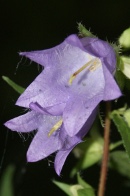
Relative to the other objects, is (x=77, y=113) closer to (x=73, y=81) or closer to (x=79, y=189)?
(x=73, y=81)

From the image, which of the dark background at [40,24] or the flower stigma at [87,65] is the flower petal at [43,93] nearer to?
the flower stigma at [87,65]

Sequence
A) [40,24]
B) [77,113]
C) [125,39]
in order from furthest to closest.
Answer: [40,24]
[125,39]
[77,113]

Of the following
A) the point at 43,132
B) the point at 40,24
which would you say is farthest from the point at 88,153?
the point at 40,24

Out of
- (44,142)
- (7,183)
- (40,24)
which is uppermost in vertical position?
(40,24)

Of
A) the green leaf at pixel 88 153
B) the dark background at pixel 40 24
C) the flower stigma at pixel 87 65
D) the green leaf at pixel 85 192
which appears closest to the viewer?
the flower stigma at pixel 87 65

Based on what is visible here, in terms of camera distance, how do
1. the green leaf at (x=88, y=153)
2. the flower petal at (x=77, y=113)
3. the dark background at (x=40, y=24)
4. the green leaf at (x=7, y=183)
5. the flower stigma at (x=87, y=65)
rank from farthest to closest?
the dark background at (x=40, y=24) < the green leaf at (x=7, y=183) < the green leaf at (x=88, y=153) < the flower stigma at (x=87, y=65) < the flower petal at (x=77, y=113)

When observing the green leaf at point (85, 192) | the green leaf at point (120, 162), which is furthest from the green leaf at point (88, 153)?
the green leaf at point (85, 192)

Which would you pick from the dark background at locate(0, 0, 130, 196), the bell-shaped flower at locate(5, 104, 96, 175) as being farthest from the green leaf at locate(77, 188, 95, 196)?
the dark background at locate(0, 0, 130, 196)

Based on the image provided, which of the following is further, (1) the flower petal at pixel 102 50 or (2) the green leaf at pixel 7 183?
(2) the green leaf at pixel 7 183
